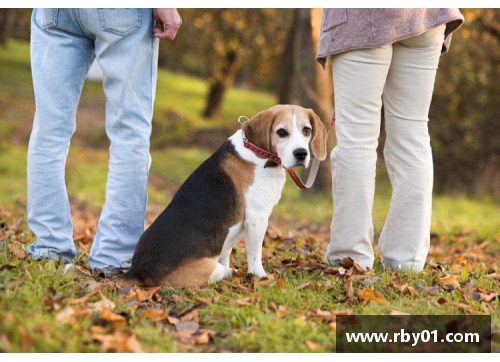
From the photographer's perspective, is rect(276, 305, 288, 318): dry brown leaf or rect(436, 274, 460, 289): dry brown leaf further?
rect(436, 274, 460, 289): dry brown leaf

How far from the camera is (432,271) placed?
427cm

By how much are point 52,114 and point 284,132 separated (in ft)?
5.36

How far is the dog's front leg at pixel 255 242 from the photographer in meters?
3.92

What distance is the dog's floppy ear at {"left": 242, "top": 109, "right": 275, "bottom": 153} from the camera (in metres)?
3.90

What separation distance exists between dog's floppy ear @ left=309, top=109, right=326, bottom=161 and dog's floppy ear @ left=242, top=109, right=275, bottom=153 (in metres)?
0.31

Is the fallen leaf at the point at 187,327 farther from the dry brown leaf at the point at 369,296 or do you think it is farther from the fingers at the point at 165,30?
the fingers at the point at 165,30

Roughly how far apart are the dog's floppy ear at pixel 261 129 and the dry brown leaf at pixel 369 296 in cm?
113

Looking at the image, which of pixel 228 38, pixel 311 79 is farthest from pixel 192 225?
pixel 228 38

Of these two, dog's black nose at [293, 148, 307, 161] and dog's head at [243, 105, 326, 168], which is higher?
dog's head at [243, 105, 326, 168]

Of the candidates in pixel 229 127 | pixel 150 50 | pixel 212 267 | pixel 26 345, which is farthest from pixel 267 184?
pixel 229 127

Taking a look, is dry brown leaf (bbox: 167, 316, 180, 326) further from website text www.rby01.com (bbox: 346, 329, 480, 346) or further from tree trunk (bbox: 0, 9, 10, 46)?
tree trunk (bbox: 0, 9, 10, 46)

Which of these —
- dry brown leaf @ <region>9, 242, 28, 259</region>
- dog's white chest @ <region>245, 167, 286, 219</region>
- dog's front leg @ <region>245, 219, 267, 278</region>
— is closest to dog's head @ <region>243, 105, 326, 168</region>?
dog's white chest @ <region>245, 167, 286, 219</region>

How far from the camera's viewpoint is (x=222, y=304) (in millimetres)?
3428
